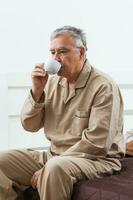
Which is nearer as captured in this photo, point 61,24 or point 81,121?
point 81,121

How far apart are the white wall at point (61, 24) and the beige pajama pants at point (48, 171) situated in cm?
98

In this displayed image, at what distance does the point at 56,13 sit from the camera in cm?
303

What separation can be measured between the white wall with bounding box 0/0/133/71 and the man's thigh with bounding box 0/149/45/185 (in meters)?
0.96

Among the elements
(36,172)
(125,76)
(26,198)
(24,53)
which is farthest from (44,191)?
(125,76)

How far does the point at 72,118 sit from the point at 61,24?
111cm

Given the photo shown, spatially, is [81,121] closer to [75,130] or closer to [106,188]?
[75,130]

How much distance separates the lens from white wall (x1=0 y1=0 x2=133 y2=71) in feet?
9.68

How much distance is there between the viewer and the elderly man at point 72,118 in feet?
6.55

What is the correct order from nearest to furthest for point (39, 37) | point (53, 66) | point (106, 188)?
1. point (106, 188)
2. point (53, 66)
3. point (39, 37)

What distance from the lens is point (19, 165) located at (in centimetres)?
212

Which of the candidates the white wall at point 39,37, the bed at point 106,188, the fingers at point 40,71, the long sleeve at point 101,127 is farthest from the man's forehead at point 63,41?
the white wall at point 39,37

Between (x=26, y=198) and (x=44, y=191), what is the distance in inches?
14.0

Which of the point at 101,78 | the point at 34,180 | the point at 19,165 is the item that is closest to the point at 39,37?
the point at 101,78

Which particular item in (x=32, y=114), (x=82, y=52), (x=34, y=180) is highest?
(x=82, y=52)
